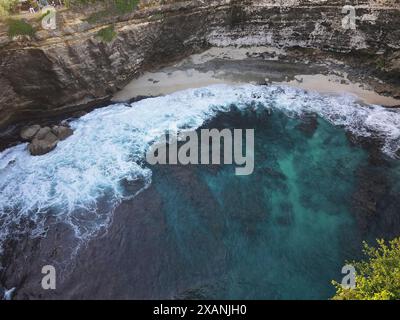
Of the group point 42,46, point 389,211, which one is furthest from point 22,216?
point 389,211

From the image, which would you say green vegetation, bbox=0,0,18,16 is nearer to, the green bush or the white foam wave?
the green bush

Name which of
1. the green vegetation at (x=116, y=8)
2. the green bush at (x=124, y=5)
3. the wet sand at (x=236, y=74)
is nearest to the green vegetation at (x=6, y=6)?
the green vegetation at (x=116, y=8)

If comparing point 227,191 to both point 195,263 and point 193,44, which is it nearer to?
point 195,263

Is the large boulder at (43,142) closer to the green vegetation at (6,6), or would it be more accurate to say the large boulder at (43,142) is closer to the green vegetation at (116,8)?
the green vegetation at (6,6)

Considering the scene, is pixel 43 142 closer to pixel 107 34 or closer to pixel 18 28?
pixel 18 28

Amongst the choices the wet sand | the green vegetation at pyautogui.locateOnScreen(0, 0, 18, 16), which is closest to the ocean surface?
the wet sand

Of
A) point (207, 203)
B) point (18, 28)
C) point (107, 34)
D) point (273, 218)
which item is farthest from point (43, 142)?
point (273, 218)
